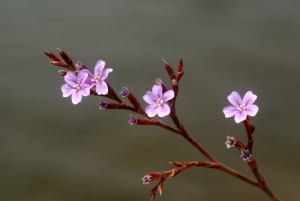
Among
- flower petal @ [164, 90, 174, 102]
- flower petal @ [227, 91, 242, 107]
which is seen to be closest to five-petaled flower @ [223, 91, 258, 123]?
flower petal @ [227, 91, 242, 107]

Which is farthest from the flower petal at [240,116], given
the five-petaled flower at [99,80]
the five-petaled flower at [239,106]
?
the five-petaled flower at [99,80]

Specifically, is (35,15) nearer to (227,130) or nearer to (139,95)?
(139,95)

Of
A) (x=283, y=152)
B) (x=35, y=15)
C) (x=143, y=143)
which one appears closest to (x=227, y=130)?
(x=283, y=152)

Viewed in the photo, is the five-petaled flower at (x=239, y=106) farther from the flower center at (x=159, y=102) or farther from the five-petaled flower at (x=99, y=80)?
the five-petaled flower at (x=99, y=80)

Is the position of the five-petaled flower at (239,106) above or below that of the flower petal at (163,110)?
above

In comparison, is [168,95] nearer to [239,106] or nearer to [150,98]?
[150,98]
